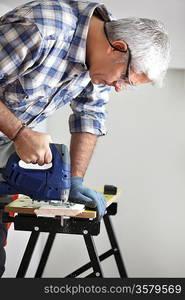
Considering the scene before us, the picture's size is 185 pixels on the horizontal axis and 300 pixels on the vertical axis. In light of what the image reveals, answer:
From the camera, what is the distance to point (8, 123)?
1.58 metres

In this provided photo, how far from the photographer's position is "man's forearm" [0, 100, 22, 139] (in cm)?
157

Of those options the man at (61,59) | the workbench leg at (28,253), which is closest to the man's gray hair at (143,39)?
the man at (61,59)

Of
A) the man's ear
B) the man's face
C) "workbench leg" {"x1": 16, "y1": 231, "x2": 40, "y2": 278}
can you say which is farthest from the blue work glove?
the man's ear

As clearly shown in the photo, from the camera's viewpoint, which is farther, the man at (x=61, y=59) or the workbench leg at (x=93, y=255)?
the workbench leg at (x=93, y=255)

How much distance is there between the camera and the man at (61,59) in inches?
60.0

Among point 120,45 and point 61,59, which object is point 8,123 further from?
point 120,45

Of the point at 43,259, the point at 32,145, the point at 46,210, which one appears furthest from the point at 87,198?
the point at 43,259

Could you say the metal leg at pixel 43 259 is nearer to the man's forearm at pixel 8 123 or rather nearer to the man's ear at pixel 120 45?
the man's forearm at pixel 8 123

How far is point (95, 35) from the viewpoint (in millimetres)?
1689

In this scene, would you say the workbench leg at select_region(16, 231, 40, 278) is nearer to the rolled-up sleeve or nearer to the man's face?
the rolled-up sleeve

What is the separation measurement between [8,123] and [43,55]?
24 cm

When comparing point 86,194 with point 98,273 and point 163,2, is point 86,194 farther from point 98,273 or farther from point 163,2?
point 163,2

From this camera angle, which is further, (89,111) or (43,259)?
(43,259)

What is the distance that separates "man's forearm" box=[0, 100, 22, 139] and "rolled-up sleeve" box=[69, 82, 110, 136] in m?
0.52
